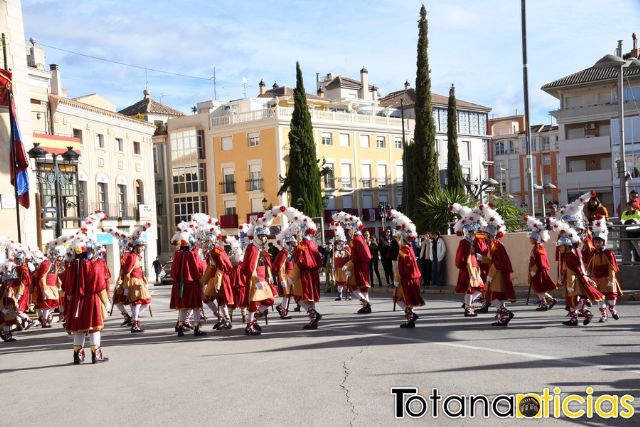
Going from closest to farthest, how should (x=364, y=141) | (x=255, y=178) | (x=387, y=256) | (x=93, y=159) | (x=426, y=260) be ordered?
(x=426, y=260) → (x=387, y=256) → (x=93, y=159) → (x=255, y=178) → (x=364, y=141)

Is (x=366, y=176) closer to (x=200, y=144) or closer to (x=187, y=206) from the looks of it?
(x=200, y=144)

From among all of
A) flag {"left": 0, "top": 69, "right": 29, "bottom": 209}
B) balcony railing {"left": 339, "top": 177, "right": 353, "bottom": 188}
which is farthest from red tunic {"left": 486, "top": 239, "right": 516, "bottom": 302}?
balcony railing {"left": 339, "top": 177, "right": 353, "bottom": 188}

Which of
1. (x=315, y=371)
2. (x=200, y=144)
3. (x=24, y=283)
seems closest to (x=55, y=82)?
(x=200, y=144)

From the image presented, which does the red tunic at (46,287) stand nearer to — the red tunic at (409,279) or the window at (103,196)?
the red tunic at (409,279)

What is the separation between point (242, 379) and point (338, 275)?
11629mm

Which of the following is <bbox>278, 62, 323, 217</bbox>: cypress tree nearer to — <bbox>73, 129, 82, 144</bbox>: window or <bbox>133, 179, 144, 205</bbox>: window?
<bbox>133, 179, 144, 205</bbox>: window

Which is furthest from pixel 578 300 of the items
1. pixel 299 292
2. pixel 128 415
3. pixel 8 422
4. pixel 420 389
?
pixel 8 422

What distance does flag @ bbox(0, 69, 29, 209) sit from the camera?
23.3m

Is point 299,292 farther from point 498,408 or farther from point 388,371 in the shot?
point 498,408

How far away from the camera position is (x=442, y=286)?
24.2m

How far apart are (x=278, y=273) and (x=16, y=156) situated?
11315mm

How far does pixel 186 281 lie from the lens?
14734 mm

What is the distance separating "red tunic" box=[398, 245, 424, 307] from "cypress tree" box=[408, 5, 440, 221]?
14.5 m

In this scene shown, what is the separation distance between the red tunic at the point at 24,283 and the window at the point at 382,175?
51.7 metres
